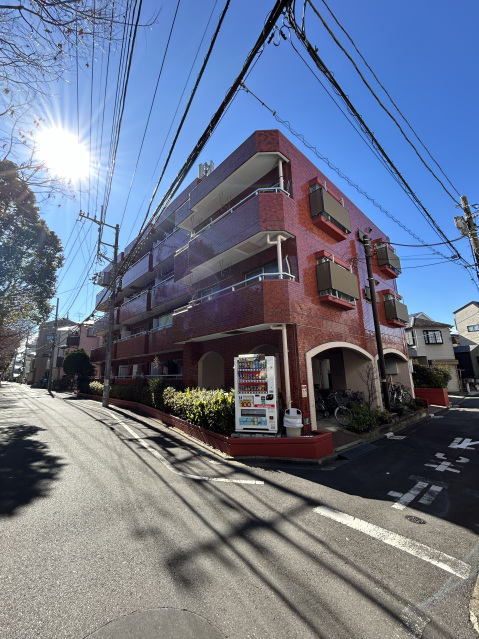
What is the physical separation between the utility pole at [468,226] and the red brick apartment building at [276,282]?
417cm

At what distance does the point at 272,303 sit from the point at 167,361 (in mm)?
10120

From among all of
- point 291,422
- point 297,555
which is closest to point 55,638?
point 297,555

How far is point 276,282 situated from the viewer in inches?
363

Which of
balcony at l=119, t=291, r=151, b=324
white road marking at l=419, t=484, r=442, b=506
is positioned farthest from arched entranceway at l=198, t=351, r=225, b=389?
white road marking at l=419, t=484, r=442, b=506

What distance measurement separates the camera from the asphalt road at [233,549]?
2.43m

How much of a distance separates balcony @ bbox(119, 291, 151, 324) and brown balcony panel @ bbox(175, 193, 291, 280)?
608cm

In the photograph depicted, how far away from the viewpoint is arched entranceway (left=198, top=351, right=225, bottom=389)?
1386 centimetres

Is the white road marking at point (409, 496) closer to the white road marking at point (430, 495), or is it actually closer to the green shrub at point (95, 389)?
the white road marking at point (430, 495)

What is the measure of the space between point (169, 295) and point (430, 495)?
1449 centimetres

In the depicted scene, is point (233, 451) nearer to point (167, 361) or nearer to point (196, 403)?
point (196, 403)

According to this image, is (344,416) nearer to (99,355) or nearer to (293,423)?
(293,423)

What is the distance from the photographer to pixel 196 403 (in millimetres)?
9508

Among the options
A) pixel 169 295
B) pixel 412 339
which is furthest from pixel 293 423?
pixel 412 339

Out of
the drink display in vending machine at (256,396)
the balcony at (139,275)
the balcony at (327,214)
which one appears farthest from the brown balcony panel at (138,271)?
the drink display in vending machine at (256,396)
